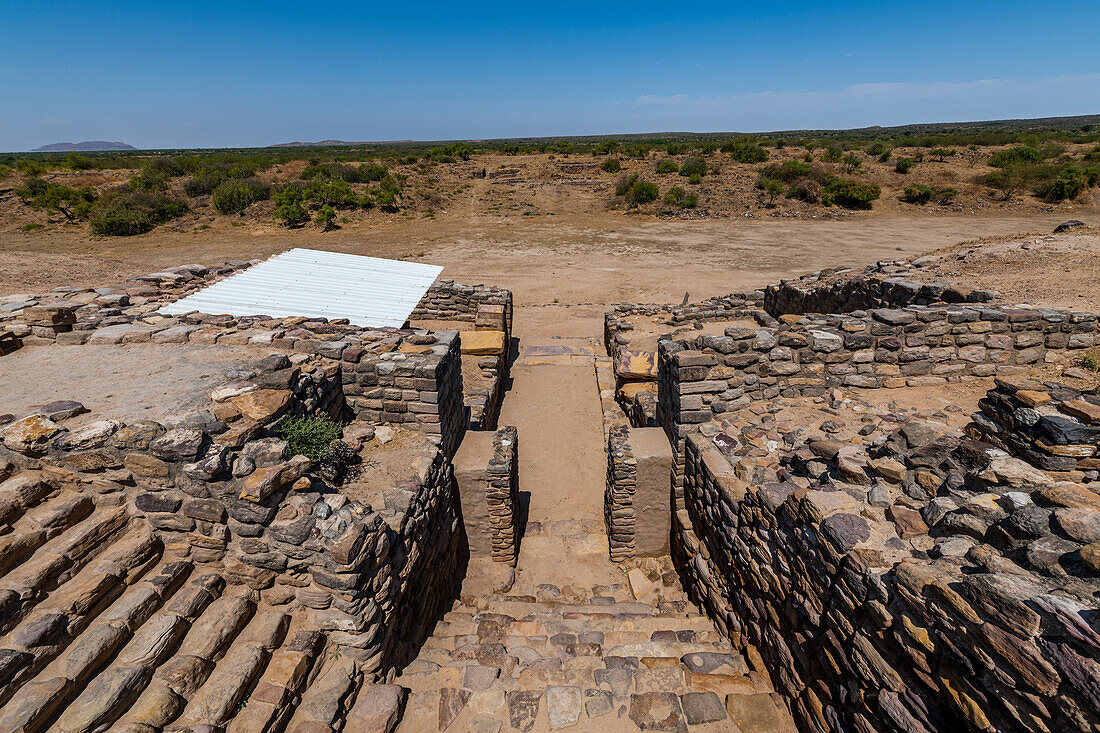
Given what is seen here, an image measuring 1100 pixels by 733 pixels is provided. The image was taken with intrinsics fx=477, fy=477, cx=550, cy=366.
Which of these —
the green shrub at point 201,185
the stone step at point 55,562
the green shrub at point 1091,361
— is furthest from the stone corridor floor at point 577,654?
the green shrub at point 201,185

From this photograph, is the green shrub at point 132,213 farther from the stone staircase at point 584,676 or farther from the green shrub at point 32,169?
the stone staircase at point 584,676

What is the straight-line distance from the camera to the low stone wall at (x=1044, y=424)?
3.57m

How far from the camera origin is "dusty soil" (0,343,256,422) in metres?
4.80

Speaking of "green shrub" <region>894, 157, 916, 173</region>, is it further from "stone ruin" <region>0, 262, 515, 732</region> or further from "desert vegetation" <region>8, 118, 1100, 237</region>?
"stone ruin" <region>0, 262, 515, 732</region>

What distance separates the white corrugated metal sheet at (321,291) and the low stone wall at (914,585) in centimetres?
633

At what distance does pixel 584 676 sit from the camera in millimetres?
3910

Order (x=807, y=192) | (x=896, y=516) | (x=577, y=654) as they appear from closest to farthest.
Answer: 1. (x=896, y=516)
2. (x=577, y=654)
3. (x=807, y=192)

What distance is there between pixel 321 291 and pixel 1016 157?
161ft

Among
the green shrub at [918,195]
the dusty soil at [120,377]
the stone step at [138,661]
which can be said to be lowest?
the stone step at [138,661]

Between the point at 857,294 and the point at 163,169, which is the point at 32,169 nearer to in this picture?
the point at 163,169

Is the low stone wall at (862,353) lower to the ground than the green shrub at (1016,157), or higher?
lower

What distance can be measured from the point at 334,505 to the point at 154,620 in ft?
4.24

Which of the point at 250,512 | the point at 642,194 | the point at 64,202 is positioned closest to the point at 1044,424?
the point at 250,512

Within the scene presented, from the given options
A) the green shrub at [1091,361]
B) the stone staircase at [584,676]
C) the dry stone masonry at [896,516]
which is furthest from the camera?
the green shrub at [1091,361]
